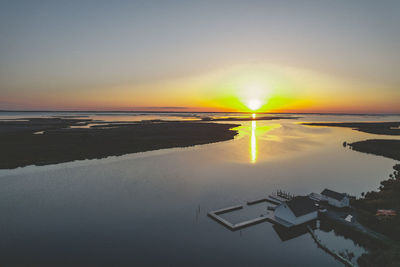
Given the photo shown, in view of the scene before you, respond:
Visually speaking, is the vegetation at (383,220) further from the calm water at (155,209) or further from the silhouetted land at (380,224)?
the calm water at (155,209)

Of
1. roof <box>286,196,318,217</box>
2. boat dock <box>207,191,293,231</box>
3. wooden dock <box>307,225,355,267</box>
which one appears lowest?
wooden dock <box>307,225,355,267</box>

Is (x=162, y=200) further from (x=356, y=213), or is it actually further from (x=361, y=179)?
(x=361, y=179)

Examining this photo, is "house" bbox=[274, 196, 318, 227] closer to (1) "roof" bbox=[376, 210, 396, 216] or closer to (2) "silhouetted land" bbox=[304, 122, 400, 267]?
(2) "silhouetted land" bbox=[304, 122, 400, 267]

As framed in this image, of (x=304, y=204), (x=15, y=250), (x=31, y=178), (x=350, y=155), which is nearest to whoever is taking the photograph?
(x=15, y=250)

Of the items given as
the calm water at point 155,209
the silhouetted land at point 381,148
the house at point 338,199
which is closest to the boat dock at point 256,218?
the calm water at point 155,209

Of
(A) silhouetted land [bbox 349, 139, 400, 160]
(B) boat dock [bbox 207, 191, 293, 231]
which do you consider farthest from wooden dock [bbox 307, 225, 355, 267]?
(A) silhouetted land [bbox 349, 139, 400, 160]

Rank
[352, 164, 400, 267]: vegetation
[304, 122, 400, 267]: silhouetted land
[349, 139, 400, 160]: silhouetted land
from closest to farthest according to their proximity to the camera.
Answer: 1. [352, 164, 400, 267]: vegetation
2. [304, 122, 400, 267]: silhouetted land
3. [349, 139, 400, 160]: silhouetted land

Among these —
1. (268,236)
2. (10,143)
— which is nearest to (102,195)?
(268,236)
